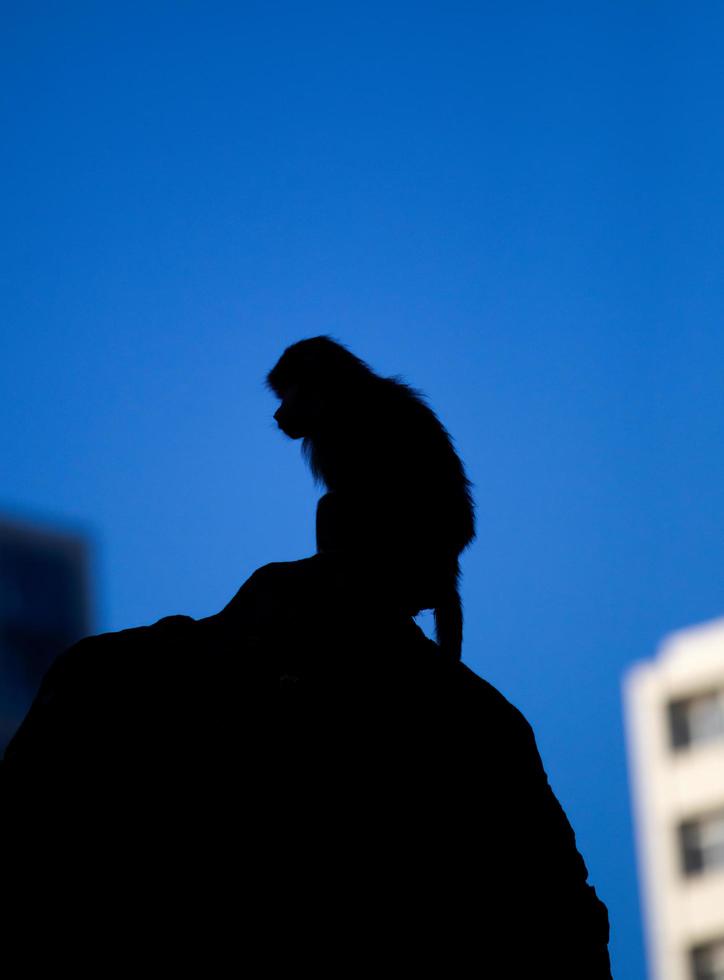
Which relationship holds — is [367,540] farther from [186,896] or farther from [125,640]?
[186,896]

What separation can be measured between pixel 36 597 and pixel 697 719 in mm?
14411

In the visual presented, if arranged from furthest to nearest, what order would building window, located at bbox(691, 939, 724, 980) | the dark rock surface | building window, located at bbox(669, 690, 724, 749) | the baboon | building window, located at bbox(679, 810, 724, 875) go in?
building window, located at bbox(669, 690, 724, 749)
building window, located at bbox(679, 810, 724, 875)
building window, located at bbox(691, 939, 724, 980)
the baboon
the dark rock surface

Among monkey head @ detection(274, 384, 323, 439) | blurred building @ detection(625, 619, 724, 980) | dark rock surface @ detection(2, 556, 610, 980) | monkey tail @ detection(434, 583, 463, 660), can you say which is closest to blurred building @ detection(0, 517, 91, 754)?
blurred building @ detection(625, 619, 724, 980)

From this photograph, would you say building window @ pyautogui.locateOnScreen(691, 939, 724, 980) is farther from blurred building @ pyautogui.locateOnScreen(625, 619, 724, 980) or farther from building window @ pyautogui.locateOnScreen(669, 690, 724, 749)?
building window @ pyautogui.locateOnScreen(669, 690, 724, 749)

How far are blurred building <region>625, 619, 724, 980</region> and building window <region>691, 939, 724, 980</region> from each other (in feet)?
0.07

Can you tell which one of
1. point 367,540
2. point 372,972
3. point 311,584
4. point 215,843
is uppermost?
point 367,540

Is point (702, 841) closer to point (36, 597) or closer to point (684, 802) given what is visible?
point (684, 802)

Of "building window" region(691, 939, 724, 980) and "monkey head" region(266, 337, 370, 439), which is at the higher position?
"building window" region(691, 939, 724, 980)

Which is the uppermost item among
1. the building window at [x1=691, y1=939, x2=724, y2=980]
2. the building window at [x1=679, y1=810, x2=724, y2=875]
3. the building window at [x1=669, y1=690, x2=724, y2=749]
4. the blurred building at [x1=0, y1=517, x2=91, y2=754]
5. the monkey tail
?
the blurred building at [x1=0, y1=517, x2=91, y2=754]

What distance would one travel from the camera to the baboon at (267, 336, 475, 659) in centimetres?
153

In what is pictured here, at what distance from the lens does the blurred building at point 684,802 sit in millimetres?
27781

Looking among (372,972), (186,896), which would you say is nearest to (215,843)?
(186,896)

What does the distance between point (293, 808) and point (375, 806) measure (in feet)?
0.24

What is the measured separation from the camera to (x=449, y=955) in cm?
108
